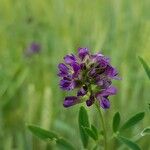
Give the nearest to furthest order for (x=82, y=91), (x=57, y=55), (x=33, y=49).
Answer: (x=82, y=91), (x=57, y=55), (x=33, y=49)

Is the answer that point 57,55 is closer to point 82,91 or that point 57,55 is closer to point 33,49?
point 33,49

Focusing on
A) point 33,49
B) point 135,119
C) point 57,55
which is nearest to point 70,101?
point 135,119

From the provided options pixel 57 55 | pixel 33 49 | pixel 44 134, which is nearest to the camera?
pixel 44 134

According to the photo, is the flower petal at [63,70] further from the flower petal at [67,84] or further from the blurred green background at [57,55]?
the blurred green background at [57,55]

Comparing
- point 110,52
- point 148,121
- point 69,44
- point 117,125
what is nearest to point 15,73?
point 69,44

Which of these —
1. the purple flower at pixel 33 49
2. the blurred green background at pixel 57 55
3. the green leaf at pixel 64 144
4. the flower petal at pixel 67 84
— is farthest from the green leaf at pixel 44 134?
the purple flower at pixel 33 49

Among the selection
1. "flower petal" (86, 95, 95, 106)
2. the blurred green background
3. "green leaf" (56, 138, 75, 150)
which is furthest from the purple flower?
"flower petal" (86, 95, 95, 106)
